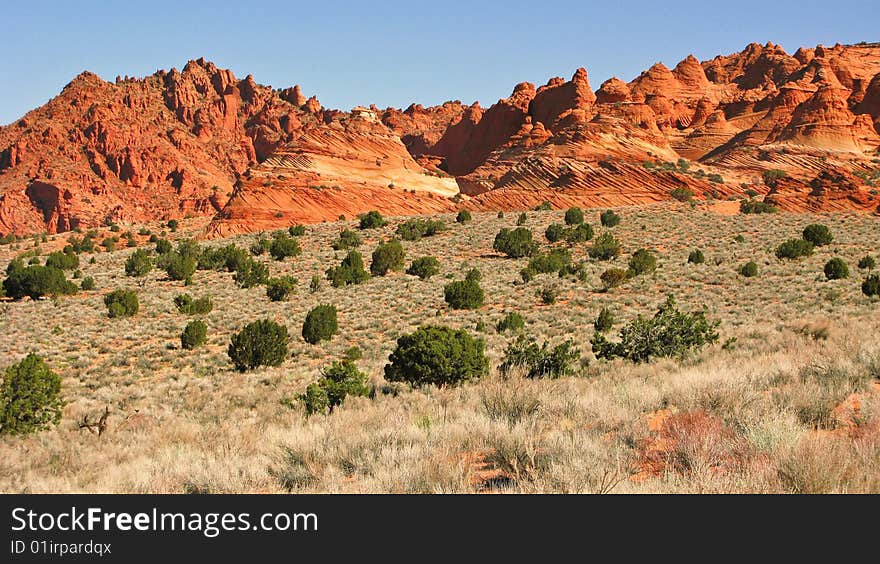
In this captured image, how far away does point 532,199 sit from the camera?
57.1m

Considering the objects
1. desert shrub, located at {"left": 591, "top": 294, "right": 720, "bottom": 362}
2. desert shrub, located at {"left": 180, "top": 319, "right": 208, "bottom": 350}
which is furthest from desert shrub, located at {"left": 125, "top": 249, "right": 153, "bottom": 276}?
desert shrub, located at {"left": 591, "top": 294, "right": 720, "bottom": 362}

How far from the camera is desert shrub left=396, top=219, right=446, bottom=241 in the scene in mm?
44469

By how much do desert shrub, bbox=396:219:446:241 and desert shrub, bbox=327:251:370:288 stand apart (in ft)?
39.1

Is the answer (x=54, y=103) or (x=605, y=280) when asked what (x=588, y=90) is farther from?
(x=54, y=103)

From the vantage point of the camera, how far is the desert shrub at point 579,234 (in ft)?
127

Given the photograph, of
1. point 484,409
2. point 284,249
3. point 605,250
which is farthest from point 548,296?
point 284,249

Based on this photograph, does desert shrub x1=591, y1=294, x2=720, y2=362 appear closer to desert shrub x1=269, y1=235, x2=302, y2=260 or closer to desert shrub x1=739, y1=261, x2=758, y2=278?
desert shrub x1=739, y1=261, x2=758, y2=278

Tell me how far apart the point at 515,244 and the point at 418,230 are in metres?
11.6

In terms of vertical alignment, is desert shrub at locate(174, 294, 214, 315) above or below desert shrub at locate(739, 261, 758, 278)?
below

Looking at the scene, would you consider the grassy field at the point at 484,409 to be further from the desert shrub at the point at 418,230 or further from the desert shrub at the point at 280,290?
the desert shrub at the point at 418,230

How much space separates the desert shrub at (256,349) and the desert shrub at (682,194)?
46545mm

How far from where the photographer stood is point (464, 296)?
24.4 m

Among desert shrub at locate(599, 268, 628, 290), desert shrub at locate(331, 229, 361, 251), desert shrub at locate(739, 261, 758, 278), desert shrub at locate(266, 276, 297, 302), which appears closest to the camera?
desert shrub at locate(599, 268, 628, 290)

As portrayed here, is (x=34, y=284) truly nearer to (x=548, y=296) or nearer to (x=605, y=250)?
(x=548, y=296)
